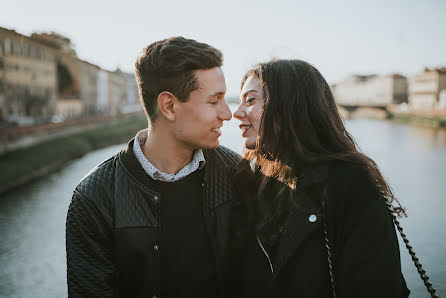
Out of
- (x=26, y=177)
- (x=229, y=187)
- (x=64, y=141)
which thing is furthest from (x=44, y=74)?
(x=229, y=187)

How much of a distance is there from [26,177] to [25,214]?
12.1 ft

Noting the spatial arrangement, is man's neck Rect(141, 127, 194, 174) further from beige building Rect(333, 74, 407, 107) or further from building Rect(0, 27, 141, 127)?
beige building Rect(333, 74, 407, 107)

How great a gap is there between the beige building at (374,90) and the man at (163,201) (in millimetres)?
52645

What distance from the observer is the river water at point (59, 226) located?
7.32 meters

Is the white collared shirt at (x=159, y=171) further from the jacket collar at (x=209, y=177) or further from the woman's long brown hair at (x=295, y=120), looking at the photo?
the woman's long brown hair at (x=295, y=120)

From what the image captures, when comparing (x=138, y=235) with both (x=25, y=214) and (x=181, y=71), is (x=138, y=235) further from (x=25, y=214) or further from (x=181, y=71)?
(x=25, y=214)

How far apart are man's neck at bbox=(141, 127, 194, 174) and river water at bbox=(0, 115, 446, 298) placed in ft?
19.5

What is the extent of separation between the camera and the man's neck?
1778 millimetres

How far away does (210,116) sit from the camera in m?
1.76

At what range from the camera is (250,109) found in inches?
74.0

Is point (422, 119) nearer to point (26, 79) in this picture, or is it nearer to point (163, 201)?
point (26, 79)

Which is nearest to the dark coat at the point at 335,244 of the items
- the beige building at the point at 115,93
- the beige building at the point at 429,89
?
the beige building at the point at 115,93

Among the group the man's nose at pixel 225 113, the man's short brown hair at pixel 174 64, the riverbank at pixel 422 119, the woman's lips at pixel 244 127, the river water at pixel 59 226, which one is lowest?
the river water at pixel 59 226

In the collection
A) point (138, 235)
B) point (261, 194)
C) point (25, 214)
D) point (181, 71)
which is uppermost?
point (181, 71)
